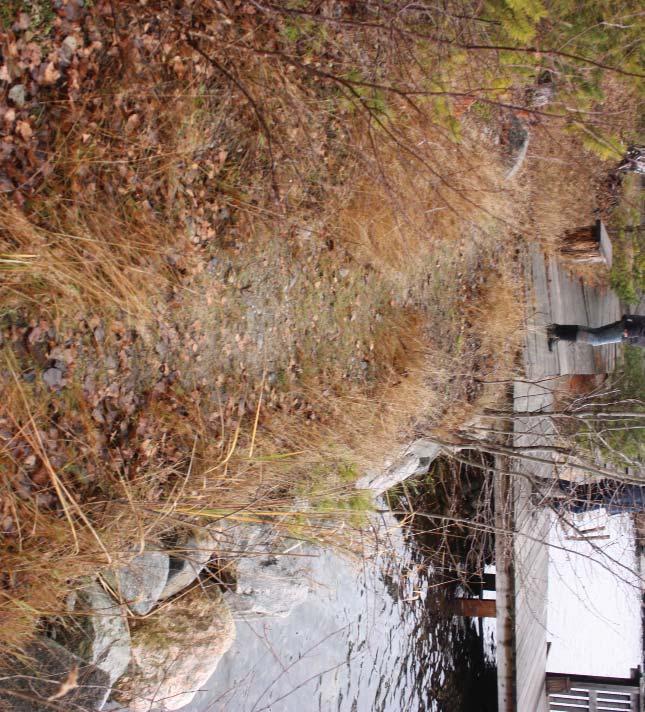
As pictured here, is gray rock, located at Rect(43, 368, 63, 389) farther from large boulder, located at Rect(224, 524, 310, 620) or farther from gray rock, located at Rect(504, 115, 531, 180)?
gray rock, located at Rect(504, 115, 531, 180)

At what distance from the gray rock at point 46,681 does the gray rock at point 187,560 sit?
2.19ft

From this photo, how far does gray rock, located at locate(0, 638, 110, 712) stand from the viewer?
268cm

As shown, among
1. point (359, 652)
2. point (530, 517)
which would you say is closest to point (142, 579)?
point (359, 652)

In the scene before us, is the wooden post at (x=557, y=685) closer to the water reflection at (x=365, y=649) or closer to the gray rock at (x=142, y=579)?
the water reflection at (x=365, y=649)

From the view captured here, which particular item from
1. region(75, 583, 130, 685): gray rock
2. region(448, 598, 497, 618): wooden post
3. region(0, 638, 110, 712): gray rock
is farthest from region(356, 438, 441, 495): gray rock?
region(0, 638, 110, 712): gray rock

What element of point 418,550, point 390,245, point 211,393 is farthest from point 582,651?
point 211,393

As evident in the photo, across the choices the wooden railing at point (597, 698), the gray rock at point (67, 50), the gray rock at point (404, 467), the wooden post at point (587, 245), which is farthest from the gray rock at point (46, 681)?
the wooden railing at point (597, 698)

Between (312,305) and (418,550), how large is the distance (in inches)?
116

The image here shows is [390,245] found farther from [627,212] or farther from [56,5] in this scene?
[627,212]

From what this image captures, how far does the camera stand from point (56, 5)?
2898 mm

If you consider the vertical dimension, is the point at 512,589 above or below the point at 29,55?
below

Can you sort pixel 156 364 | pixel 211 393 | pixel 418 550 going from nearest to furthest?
pixel 156 364, pixel 211 393, pixel 418 550

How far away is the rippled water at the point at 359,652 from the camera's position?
4.80 m

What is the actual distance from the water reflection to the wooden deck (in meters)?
0.65
